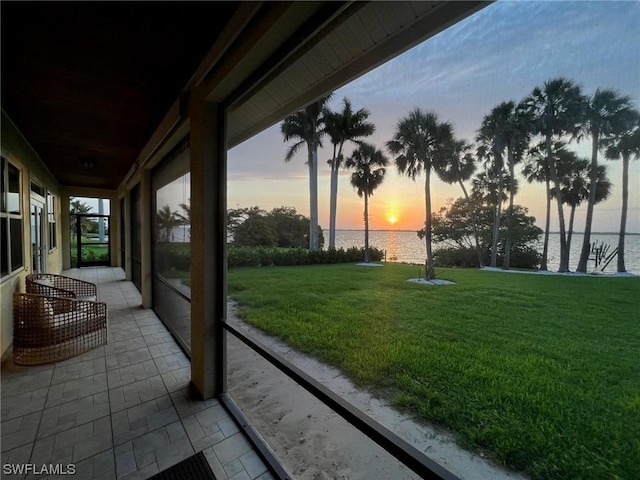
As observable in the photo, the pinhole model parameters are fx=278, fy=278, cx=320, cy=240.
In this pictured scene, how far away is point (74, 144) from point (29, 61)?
107 inches

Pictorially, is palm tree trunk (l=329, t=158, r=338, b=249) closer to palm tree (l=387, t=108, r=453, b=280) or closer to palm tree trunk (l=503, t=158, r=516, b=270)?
palm tree (l=387, t=108, r=453, b=280)

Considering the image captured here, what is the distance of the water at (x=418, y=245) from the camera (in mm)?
1023

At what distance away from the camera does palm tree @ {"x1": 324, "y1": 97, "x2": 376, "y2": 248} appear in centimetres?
289

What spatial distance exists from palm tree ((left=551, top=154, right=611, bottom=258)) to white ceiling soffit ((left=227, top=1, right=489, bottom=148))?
775 millimetres

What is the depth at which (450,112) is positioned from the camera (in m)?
1.89

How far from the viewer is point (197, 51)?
6.26 ft

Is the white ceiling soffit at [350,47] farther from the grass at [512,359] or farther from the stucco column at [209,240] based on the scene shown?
the grass at [512,359]

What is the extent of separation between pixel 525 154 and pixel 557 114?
0.80 feet

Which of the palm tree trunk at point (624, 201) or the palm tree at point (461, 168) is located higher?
the palm tree at point (461, 168)

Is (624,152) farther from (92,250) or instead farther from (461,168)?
(92,250)

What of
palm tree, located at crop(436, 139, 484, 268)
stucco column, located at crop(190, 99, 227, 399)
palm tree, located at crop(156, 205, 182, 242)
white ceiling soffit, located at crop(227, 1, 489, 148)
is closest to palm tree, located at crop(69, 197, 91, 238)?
palm tree, located at crop(156, 205, 182, 242)

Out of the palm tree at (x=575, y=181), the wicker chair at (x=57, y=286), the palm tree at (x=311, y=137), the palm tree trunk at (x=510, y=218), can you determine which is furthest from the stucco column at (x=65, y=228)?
the palm tree at (x=575, y=181)

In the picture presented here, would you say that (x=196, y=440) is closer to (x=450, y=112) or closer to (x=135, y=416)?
(x=135, y=416)

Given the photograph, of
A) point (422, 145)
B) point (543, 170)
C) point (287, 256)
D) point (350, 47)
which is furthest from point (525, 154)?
point (287, 256)
